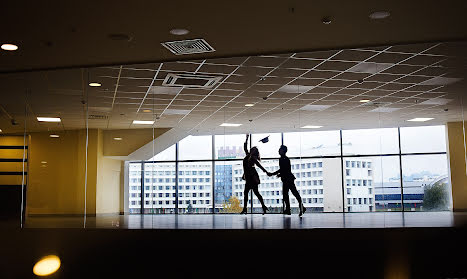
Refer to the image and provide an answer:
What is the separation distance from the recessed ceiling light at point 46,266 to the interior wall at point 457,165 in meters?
8.21

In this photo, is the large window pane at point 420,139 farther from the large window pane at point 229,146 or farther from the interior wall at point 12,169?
the interior wall at point 12,169

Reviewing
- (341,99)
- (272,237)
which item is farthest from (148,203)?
(341,99)

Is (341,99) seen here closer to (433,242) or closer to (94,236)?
(433,242)

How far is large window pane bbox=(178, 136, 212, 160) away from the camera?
9703mm

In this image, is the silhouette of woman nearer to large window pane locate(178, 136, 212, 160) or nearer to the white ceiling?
the white ceiling

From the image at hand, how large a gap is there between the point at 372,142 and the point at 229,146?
11.5 feet

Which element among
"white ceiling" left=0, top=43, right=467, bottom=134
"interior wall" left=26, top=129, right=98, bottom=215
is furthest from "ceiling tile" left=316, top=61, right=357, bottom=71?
"interior wall" left=26, top=129, right=98, bottom=215

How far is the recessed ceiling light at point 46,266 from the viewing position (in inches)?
294

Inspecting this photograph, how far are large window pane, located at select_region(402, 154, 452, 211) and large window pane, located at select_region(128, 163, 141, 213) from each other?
20.1ft

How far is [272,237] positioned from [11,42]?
533cm

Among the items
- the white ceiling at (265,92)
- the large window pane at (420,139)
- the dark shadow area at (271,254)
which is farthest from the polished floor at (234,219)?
the white ceiling at (265,92)

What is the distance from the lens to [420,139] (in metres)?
10.8
